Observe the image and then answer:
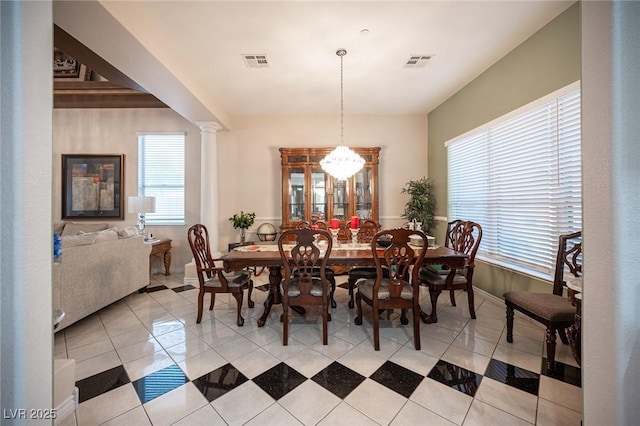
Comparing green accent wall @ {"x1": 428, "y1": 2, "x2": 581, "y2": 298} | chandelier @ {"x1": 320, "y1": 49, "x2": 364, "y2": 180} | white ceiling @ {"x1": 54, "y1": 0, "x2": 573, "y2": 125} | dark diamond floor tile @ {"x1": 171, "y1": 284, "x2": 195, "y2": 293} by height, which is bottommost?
dark diamond floor tile @ {"x1": 171, "y1": 284, "x2": 195, "y2": 293}

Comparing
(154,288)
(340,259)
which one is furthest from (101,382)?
(154,288)

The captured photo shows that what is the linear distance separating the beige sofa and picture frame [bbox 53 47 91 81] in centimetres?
284

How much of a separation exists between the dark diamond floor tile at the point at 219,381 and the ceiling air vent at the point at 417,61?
11.7 feet

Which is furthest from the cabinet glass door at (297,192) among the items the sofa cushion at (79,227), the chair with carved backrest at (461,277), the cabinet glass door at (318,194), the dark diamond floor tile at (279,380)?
the sofa cushion at (79,227)

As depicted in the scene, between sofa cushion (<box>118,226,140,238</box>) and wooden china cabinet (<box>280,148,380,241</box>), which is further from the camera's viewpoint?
wooden china cabinet (<box>280,148,380,241</box>)

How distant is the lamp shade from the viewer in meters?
3.77

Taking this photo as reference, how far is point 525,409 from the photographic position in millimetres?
1392

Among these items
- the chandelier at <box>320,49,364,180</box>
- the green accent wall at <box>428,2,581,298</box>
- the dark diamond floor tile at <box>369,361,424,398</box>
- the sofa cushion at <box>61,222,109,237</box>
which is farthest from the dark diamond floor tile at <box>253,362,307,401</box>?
the sofa cushion at <box>61,222,109,237</box>

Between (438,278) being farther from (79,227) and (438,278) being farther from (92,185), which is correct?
(92,185)

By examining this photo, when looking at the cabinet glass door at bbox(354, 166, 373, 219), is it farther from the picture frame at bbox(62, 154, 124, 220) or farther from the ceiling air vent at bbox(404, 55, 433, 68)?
the picture frame at bbox(62, 154, 124, 220)

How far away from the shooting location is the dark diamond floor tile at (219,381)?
1.54 m

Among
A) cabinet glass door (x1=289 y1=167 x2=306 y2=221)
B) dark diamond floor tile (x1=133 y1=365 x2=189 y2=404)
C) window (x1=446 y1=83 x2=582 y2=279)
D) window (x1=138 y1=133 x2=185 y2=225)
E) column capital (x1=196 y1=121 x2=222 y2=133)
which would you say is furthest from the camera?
window (x1=138 y1=133 x2=185 y2=225)

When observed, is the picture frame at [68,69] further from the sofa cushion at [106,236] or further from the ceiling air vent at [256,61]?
the ceiling air vent at [256,61]

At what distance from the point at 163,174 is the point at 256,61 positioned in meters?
3.00
